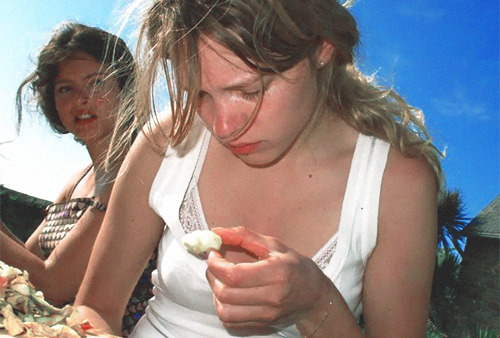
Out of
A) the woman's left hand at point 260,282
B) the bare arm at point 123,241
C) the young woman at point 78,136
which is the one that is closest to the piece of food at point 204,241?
the woman's left hand at point 260,282

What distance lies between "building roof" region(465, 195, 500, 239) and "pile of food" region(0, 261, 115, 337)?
10079 mm

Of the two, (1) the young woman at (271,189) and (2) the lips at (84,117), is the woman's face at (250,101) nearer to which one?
(1) the young woman at (271,189)

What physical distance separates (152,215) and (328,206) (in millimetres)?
588

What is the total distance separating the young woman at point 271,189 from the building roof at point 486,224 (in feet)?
30.3

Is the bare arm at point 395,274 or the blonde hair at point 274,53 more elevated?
the blonde hair at point 274,53

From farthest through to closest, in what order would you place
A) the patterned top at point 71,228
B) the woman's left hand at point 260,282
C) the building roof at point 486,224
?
1. the building roof at point 486,224
2. the patterned top at point 71,228
3. the woman's left hand at point 260,282

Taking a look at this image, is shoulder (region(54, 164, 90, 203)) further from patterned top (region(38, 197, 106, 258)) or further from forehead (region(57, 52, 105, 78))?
forehead (region(57, 52, 105, 78))

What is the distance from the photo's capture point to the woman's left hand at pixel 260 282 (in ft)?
4.17

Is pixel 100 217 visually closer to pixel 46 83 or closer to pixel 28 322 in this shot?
pixel 46 83

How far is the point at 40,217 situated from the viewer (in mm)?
6758

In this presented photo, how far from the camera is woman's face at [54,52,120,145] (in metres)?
2.88

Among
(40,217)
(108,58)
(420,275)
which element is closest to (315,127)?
(420,275)

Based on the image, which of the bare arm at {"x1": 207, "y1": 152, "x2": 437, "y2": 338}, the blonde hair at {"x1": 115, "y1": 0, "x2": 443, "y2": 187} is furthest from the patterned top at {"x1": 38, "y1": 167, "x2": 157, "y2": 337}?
the bare arm at {"x1": 207, "y1": 152, "x2": 437, "y2": 338}

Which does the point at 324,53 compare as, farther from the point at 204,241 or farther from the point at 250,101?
the point at 204,241
